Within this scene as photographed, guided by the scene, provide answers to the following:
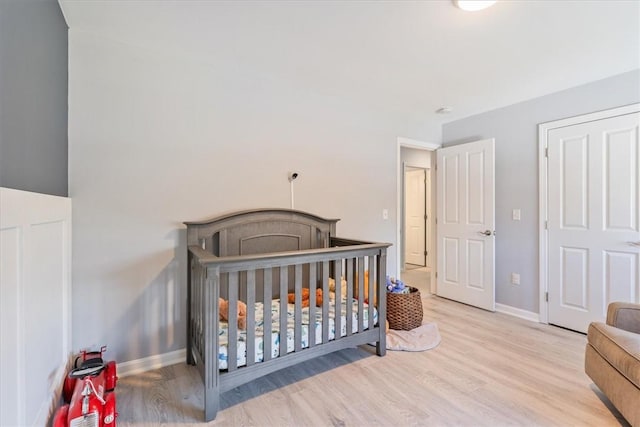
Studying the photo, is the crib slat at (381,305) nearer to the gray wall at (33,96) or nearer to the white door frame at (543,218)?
the white door frame at (543,218)

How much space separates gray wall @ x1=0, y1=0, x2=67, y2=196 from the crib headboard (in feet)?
2.75

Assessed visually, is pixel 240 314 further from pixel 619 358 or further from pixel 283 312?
pixel 619 358

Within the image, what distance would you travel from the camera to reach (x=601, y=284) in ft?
8.70

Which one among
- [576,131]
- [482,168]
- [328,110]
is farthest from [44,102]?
[576,131]

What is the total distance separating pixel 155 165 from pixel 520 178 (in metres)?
3.45

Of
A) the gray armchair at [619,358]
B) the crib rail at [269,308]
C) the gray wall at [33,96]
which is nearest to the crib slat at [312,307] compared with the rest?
the crib rail at [269,308]

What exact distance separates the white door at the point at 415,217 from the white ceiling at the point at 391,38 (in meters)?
3.38

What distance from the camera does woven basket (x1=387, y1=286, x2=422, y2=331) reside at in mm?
2729

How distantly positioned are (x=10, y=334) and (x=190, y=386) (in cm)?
118

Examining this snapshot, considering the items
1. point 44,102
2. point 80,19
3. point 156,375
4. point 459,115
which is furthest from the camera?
point 459,115

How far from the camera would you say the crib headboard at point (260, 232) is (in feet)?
7.35

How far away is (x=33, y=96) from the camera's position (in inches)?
54.2

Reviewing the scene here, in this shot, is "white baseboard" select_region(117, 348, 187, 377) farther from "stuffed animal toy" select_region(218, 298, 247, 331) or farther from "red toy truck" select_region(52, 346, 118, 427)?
"stuffed animal toy" select_region(218, 298, 247, 331)

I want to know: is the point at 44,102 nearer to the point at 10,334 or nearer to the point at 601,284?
the point at 10,334
